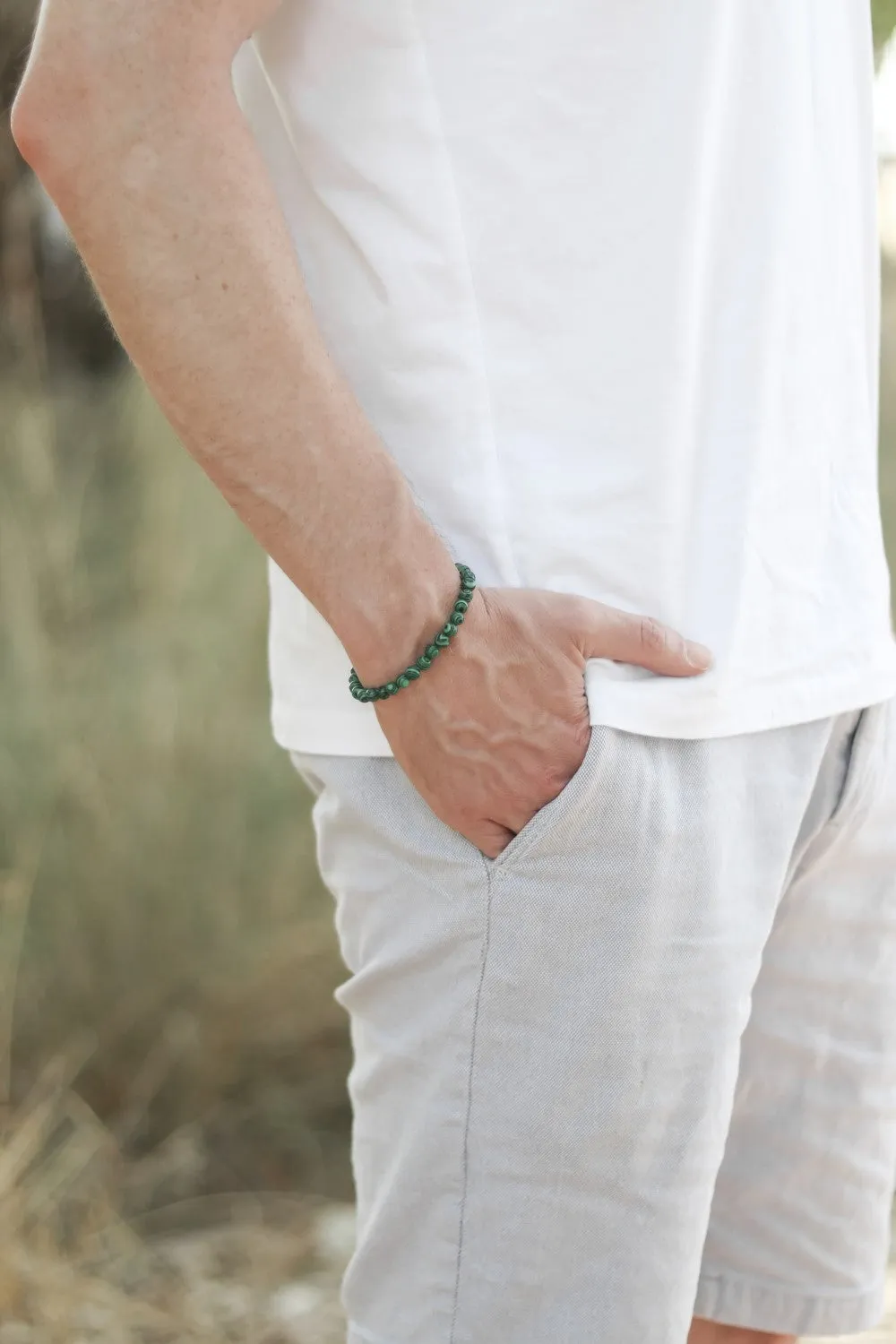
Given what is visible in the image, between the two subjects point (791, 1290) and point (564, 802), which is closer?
point (564, 802)

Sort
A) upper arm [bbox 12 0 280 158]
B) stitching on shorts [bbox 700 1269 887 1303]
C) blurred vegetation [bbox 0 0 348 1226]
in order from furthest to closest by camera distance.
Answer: blurred vegetation [bbox 0 0 348 1226] < stitching on shorts [bbox 700 1269 887 1303] < upper arm [bbox 12 0 280 158]

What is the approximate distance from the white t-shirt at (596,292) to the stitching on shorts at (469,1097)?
0.14 metres

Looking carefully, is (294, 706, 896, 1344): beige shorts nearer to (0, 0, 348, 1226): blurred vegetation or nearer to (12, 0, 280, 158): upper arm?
(12, 0, 280, 158): upper arm

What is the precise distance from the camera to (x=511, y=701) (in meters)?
0.92

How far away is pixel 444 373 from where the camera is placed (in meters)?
0.95

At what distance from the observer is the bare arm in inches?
33.6

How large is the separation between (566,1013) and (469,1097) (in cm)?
9

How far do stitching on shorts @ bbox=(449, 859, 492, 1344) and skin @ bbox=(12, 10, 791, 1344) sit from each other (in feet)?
0.13

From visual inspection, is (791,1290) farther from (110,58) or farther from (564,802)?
(110,58)

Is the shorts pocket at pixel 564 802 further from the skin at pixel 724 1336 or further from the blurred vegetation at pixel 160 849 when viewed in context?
the blurred vegetation at pixel 160 849

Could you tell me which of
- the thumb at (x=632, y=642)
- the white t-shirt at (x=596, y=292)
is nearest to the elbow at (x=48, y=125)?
the white t-shirt at (x=596, y=292)

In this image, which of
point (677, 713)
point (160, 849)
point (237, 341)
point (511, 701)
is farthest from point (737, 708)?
point (160, 849)

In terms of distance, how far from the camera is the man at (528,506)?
90 centimetres

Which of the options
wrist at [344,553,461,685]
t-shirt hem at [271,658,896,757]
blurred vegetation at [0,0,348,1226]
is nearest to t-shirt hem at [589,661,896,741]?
t-shirt hem at [271,658,896,757]
